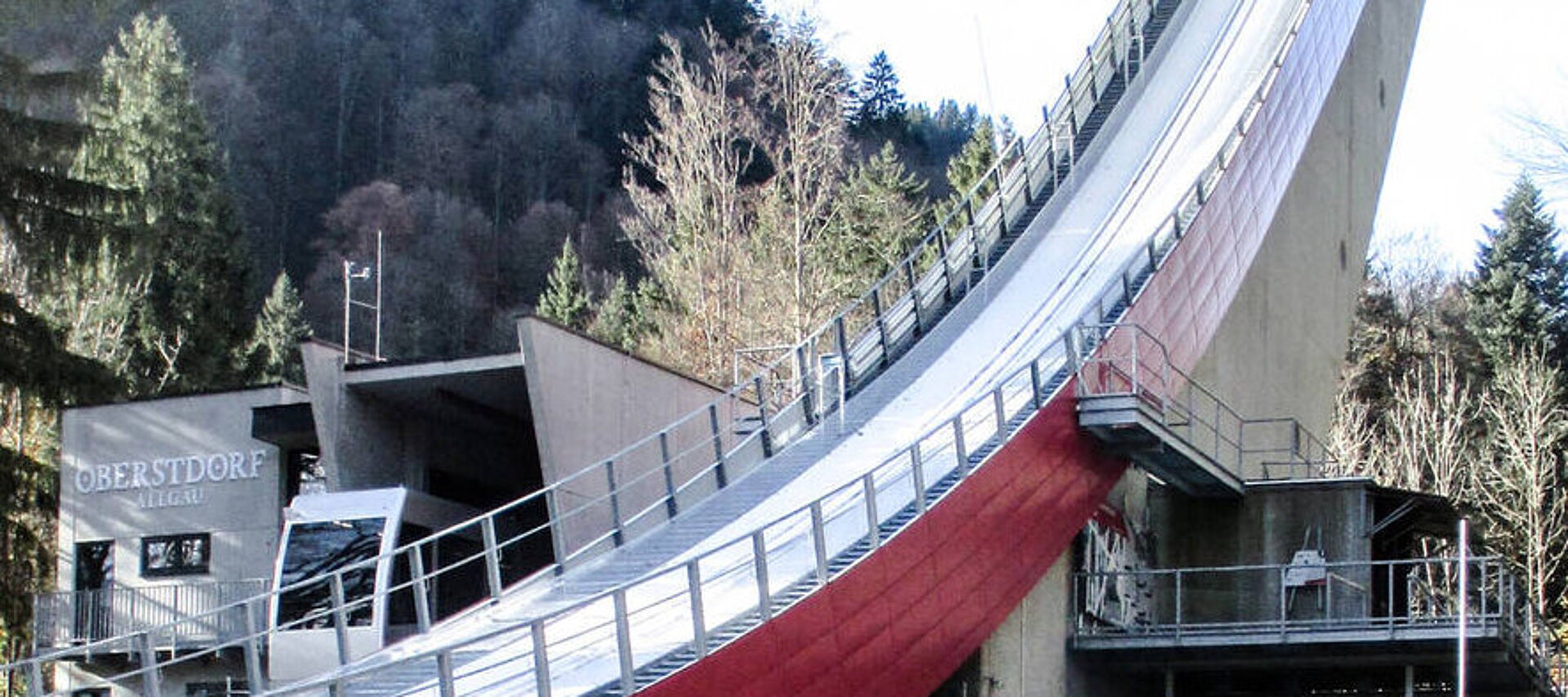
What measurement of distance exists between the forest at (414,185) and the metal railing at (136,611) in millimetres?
766

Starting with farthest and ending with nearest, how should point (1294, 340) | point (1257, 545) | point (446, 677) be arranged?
point (1294, 340), point (1257, 545), point (446, 677)

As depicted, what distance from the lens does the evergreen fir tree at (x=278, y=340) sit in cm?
5788

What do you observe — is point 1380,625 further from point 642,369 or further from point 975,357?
point 642,369

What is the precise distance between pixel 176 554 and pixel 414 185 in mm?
59053

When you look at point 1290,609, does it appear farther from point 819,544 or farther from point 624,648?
point 624,648

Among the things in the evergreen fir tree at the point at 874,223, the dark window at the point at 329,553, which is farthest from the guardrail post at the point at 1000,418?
the evergreen fir tree at the point at 874,223

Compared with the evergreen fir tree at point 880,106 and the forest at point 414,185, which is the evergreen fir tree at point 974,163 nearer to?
the forest at point 414,185

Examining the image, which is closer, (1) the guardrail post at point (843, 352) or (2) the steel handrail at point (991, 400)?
(2) the steel handrail at point (991, 400)

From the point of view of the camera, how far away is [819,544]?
17.7 metres

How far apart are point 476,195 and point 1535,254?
4466 cm

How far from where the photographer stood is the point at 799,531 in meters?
19.7

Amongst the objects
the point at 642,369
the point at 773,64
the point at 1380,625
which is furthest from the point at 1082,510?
the point at 773,64

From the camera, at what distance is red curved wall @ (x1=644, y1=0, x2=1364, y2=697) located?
685 inches

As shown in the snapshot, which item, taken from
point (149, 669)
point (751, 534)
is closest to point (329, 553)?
point (751, 534)
